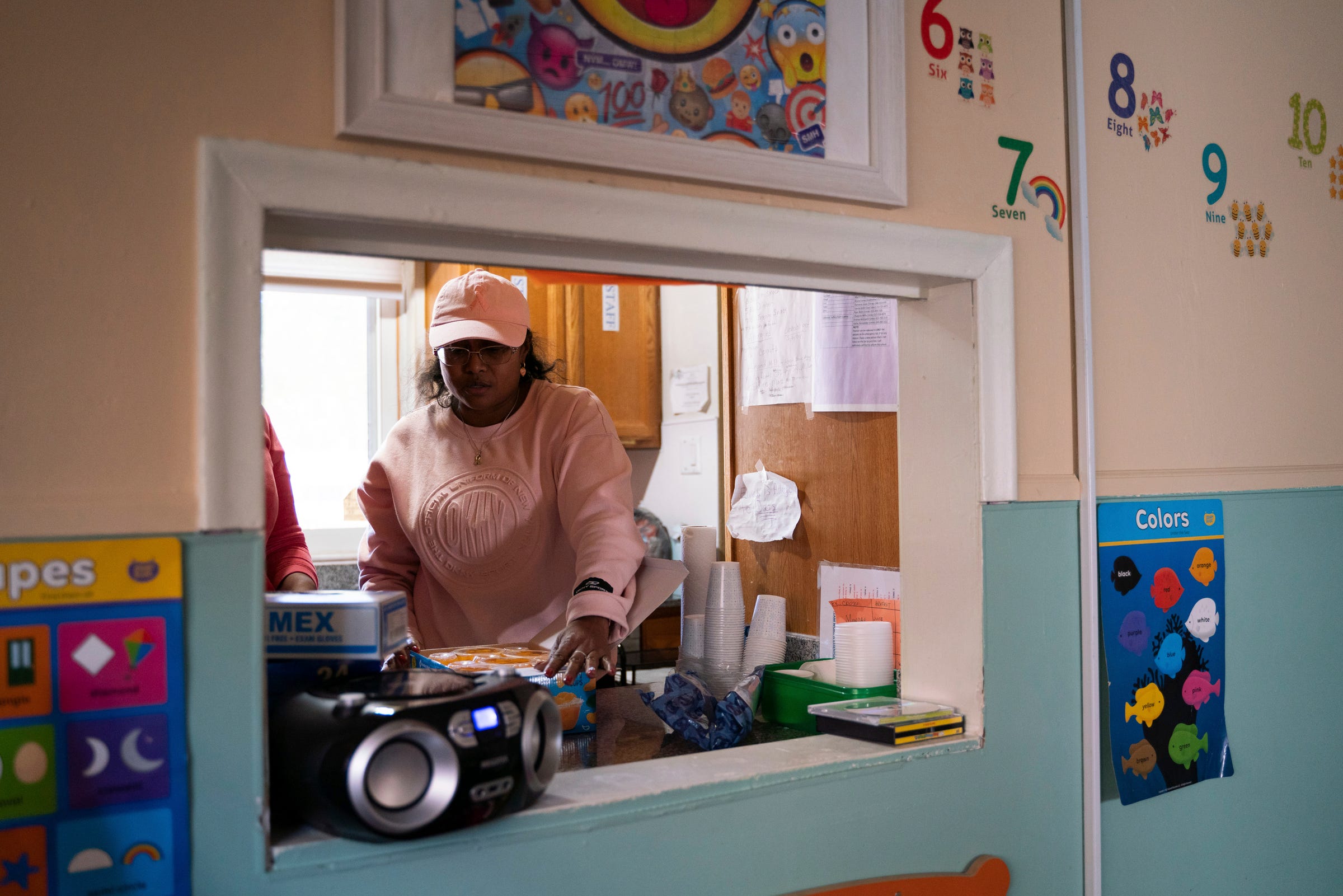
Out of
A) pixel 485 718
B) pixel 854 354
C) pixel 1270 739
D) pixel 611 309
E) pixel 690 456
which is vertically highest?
pixel 611 309

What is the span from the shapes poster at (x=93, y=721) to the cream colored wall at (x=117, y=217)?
44 mm

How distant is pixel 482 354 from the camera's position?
1.99 metres

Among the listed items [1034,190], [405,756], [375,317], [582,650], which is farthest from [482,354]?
[375,317]

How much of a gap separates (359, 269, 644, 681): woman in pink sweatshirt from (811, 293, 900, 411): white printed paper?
43 cm

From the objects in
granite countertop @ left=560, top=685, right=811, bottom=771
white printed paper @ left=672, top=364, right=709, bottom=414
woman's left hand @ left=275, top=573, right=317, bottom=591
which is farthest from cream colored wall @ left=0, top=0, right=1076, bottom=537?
white printed paper @ left=672, top=364, right=709, bottom=414

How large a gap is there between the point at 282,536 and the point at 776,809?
3.67ft

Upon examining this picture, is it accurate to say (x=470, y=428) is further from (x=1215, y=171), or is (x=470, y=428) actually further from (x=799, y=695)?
(x=1215, y=171)

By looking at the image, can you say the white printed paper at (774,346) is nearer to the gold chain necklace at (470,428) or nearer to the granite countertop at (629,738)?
the gold chain necklace at (470,428)

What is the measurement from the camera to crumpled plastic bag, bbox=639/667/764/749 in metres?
1.46

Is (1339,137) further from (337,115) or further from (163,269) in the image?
(163,269)

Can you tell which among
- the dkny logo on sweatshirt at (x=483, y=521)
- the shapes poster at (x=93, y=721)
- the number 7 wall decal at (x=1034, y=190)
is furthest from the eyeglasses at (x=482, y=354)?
the shapes poster at (x=93, y=721)

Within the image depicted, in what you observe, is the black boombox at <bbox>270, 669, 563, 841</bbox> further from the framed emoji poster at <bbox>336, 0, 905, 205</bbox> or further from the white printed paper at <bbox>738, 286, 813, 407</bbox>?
the white printed paper at <bbox>738, 286, 813, 407</bbox>

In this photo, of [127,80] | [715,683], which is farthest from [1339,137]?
[127,80]

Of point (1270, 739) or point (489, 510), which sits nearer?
point (1270, 739)
